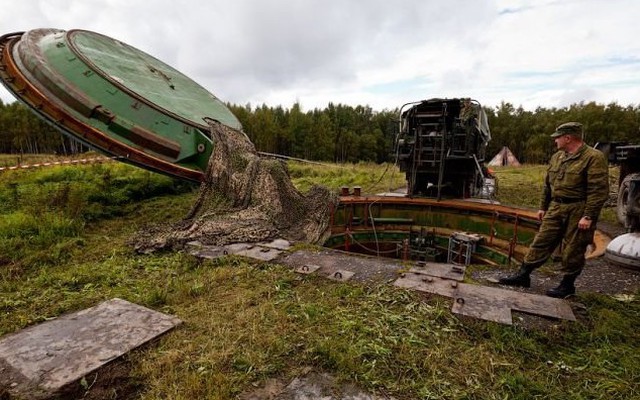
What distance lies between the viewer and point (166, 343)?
7.30 feet

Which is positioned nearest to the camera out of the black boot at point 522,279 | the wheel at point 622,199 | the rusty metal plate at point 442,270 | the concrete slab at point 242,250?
the black boot at point 522,279

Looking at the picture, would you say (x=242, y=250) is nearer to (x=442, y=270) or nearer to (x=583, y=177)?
(x=442, y=270)

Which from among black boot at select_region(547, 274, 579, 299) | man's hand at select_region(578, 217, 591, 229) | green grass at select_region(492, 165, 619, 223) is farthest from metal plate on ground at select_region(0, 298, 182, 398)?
green grass at select_region(492, 165, 619, 223)

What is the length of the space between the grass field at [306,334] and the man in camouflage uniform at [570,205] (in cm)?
39

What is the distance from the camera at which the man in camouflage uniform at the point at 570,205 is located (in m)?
2.93

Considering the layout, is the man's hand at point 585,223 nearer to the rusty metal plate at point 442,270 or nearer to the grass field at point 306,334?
the grass field at point 306,334

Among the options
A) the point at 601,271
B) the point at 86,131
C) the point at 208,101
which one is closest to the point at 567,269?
the point at 601,271

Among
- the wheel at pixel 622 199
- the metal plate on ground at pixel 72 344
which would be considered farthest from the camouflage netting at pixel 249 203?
the wheel at pixel 622 199

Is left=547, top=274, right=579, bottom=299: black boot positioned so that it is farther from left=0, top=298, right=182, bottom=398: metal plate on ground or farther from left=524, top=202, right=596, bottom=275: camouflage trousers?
left=0, top=298, right=182, bottom=398: metal plate on ground

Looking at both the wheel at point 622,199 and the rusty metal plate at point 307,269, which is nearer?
the rusty metal plate at point 307,269

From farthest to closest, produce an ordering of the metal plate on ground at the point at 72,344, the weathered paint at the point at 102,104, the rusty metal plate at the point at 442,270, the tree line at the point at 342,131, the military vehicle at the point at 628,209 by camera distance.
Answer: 1. the tree line at the point at 342,131
2. the weathered paint at the point at 102,104
3. the military vehicle at the point at 628,209
4. the rusty metal plate at the point at 442,270
5. the metal plate on ground at the point at 72,344

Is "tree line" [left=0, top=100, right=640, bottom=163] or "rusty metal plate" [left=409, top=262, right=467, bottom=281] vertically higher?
"tree line" [left=0, top=100, right=640, bottom=163]

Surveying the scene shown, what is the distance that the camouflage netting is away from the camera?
4895 mm

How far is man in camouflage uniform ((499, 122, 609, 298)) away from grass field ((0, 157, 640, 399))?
15.2 inches
